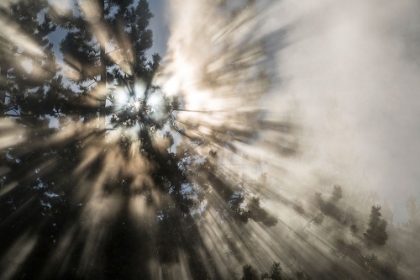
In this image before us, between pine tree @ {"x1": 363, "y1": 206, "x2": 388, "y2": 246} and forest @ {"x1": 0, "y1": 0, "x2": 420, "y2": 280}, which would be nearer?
forest @ {"x1": 0, "y1": 0, "x2": 420, "y2": 280}

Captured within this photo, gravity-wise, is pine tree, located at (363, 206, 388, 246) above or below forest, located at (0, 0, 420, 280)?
below

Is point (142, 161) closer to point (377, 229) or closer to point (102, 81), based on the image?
point (102, 81)

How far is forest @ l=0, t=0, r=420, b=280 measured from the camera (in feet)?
27.3

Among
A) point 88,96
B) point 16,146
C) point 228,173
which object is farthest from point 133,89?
point 228,173

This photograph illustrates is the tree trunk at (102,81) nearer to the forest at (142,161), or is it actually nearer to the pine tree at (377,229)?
the forest at (142,161)

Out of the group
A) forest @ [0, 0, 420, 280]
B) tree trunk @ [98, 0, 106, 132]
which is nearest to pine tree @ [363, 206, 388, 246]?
forest @ [0, 0, 420, 280]

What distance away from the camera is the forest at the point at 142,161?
27.3 feet

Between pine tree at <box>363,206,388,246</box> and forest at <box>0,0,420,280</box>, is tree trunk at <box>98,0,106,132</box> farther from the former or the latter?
pine tree at <box>363,206,388,246</box>

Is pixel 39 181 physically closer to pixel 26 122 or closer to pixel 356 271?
pixel 26 122

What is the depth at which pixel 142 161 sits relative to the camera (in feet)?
28.8

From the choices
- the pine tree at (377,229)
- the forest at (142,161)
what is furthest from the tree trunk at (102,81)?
the pine tree at (377,229)

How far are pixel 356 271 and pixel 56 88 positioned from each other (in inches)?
862

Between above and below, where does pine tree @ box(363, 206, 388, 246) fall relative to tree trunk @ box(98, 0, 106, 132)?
below

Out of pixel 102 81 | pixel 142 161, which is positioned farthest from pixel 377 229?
pixel 102 81
